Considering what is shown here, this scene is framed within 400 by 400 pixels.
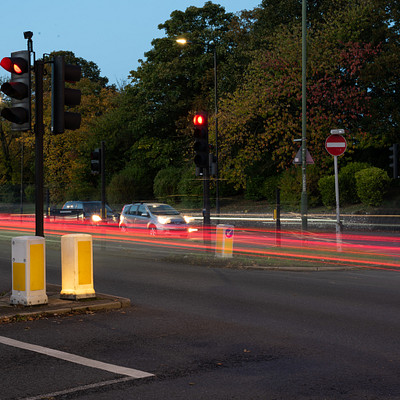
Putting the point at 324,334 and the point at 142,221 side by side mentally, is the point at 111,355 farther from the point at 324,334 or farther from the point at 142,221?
the point at 142,221

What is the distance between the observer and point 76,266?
9984 millimetres

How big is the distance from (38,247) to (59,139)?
5154 centimetres

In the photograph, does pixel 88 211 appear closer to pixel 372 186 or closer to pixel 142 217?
pixel 142 217

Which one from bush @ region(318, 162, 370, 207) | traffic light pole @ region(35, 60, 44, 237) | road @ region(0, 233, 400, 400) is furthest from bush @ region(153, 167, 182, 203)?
traffic light pole @ region(35, 60, 44, 237)

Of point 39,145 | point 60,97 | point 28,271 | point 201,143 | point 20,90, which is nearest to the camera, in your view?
point 28,271

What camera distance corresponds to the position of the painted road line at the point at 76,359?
6.19m

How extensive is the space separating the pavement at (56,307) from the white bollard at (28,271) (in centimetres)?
13

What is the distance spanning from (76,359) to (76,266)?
334 cm

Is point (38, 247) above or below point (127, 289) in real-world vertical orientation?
above

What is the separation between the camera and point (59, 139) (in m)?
59.7

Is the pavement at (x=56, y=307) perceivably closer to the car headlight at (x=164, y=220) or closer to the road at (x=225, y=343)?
the road at (x=225, y=343)

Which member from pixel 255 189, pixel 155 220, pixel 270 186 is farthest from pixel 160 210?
pixel 255 189

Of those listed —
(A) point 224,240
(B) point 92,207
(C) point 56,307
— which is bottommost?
(C) point 56,307

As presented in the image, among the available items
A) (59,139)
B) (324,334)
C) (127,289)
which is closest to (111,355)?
(324,334)
